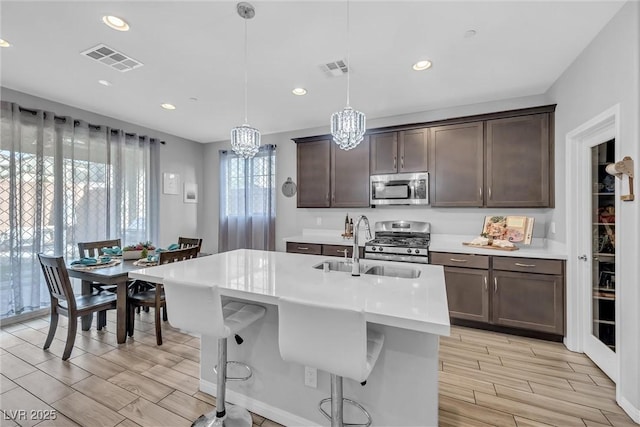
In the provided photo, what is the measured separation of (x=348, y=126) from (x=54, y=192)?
12.7ft

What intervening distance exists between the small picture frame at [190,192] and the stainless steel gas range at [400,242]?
3.65 m

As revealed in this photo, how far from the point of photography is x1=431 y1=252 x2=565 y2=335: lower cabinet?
291 centimetres

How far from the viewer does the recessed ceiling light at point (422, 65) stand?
2.71 meters

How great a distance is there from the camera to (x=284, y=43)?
7.93ft

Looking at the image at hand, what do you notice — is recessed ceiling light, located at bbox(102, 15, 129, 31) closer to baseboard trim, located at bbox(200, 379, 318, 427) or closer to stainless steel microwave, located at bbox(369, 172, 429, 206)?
baseboard trim, located at bbox(200, 379, 318, 427)

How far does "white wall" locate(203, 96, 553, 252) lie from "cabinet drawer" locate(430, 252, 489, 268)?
0.68m

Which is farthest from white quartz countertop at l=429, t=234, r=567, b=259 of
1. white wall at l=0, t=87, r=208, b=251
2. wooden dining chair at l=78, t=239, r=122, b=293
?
white wall at l=0, t=87, r=208, b=251

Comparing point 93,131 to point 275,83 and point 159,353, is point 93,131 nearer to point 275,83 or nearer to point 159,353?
point 275,83

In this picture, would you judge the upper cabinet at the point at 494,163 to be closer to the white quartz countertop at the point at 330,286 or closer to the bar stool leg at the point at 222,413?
the white quartz countertop at the point at 330,286

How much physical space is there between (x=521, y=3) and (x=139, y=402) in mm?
3755

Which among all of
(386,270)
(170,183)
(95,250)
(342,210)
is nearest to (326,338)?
(386,270)

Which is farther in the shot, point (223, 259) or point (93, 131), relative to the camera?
point (93, 131)

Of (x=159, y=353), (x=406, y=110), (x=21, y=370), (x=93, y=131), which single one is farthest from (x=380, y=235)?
(x=93, y=131)

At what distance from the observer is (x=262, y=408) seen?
195cm
